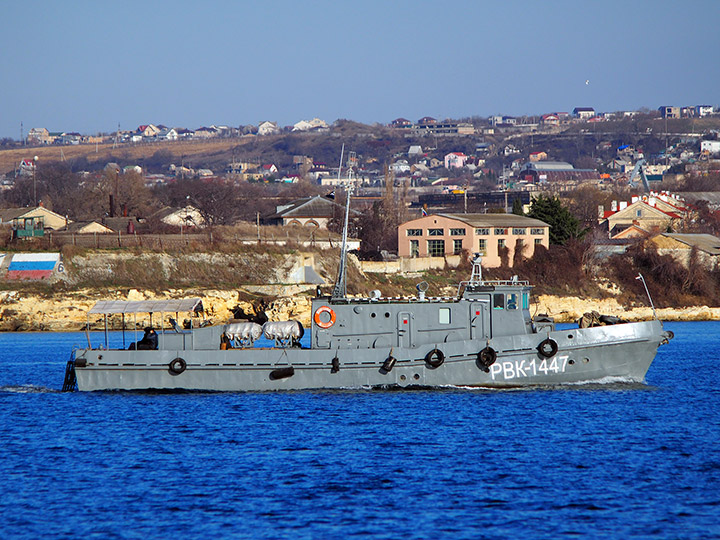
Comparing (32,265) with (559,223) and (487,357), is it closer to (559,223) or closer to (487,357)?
(559,223)

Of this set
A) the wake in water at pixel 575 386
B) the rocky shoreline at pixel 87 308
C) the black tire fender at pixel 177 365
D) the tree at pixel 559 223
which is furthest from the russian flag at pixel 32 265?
the wake in water at pixel 575 386

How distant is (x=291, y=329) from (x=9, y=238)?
4826 cm

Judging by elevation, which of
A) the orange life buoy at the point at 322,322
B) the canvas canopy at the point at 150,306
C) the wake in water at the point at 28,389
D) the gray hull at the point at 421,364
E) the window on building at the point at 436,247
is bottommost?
the wake in water at the point at 28,389

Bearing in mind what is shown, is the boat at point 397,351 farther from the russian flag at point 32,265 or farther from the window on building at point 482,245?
the window on building at point 482,245

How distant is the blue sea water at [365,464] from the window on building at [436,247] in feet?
162

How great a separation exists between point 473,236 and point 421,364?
5130cm

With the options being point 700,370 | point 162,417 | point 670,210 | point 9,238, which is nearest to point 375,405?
point 162,417

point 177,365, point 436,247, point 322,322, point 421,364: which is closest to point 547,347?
point 421,364

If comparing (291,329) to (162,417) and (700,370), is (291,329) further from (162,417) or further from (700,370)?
(700,370)

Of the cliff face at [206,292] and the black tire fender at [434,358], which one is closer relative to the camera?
the black tire fender at [434,358]

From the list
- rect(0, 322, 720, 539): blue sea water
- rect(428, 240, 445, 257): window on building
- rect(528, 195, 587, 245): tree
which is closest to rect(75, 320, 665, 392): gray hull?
rect(0, 322, 720, 539): blue sea water

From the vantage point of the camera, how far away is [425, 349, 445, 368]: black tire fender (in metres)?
30.4

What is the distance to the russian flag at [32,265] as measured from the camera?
219ft

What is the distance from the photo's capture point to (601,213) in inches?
4722
